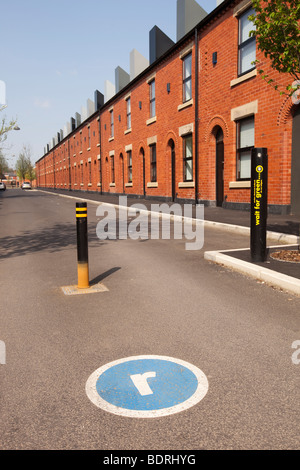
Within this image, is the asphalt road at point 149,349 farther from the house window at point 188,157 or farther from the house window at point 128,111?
the house window at point 128,111

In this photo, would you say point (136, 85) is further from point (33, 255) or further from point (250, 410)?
point (250, 410)

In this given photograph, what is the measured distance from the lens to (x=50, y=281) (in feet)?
18.6

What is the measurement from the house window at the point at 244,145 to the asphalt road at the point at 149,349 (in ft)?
28.4

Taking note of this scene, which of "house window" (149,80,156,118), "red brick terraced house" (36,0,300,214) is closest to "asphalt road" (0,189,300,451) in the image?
"red brick terraced house" (36,0,300,214)

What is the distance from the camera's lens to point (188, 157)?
1898 cm

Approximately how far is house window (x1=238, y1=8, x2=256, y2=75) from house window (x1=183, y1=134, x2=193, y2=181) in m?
4.75

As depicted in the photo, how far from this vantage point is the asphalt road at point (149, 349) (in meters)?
2.15

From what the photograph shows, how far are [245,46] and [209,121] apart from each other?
3.27m

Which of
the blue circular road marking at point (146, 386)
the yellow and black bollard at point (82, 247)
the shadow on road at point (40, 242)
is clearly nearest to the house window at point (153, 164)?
the shadow on road at point (40, 242)

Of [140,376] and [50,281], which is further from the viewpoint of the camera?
[50,281]

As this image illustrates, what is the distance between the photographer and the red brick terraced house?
41.0ft

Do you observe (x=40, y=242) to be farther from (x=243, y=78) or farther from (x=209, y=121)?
(x=209, y=121)
